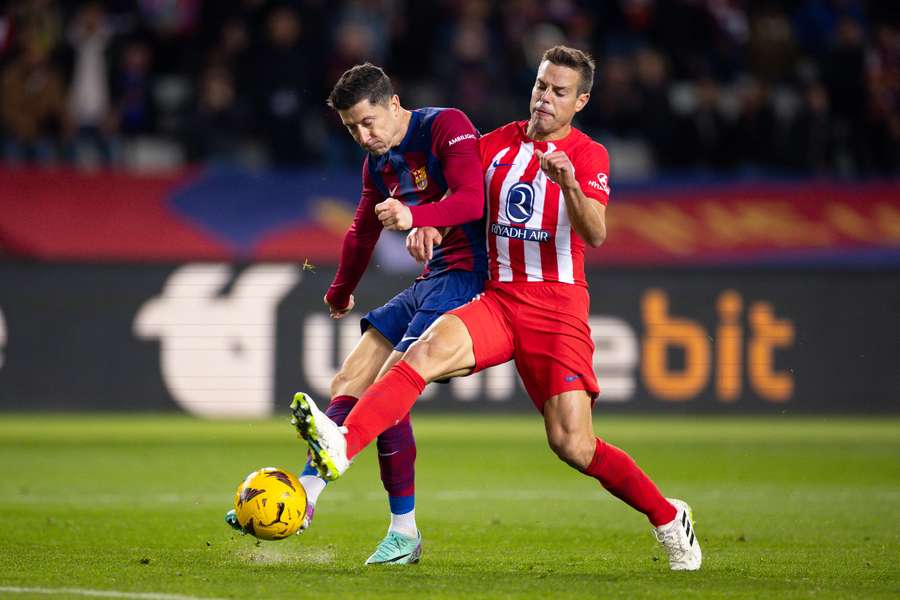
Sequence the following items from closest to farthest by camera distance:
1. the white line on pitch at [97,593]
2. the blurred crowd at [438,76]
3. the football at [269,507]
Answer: the white line on pitch at [97,593]
the football at [269,507]
the blurred crowd at [438,76]

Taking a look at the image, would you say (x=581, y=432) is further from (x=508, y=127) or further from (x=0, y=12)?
(x=0, y=12)

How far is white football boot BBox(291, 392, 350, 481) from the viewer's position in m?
5.30

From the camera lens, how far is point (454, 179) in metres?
6.24

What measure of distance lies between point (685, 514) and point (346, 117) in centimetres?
228

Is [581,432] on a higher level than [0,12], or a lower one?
lower

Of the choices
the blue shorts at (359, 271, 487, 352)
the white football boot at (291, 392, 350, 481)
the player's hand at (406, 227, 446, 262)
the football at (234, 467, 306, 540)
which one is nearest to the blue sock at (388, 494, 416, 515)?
the blue shorts at (359, 271, 487, 352)

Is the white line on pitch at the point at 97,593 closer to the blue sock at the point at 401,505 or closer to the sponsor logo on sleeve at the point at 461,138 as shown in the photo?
the blue sock at the point at 401,505

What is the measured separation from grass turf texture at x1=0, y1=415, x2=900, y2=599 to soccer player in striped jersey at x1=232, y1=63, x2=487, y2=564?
14.7 inches

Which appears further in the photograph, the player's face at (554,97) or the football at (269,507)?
the player's face at (554,97)

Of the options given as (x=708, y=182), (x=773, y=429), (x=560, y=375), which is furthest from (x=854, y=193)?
(x=560, y=375)

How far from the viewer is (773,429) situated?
46.0 feet

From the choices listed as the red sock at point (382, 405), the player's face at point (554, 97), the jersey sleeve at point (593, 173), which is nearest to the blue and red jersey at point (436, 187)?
the player's face at point (554, 97)

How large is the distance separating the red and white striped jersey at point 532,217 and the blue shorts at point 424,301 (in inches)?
6.5

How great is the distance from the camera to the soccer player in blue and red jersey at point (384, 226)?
243 inches
